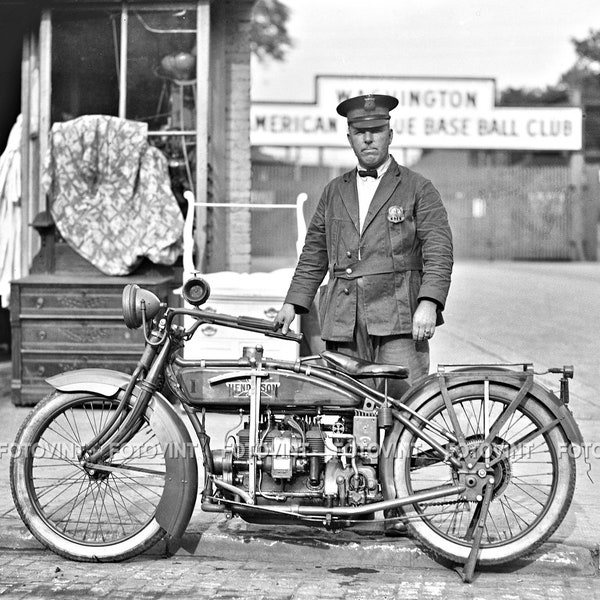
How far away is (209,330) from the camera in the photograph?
7750 millimetres

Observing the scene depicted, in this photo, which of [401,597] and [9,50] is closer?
[401,597]

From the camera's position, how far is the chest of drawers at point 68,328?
7.90m

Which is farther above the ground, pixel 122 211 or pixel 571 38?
pixel 571 38

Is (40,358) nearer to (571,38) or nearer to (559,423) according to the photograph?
(559,423)

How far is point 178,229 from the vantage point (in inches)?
320

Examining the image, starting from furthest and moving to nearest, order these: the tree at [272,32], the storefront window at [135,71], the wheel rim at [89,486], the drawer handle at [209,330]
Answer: the tree at [272,32]
the storefront window at [135,71]
the drawer handle at [209,330]
the wheel rim at [89,486]

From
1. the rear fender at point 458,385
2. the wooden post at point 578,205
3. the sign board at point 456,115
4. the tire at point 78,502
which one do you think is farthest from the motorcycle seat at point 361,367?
the wooden post at point 578,205

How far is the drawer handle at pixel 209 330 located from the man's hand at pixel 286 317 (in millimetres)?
2687

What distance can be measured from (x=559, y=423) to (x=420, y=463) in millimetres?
617

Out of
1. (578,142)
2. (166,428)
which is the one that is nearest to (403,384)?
(166,428)

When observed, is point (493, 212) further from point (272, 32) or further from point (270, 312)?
point (270, 312)

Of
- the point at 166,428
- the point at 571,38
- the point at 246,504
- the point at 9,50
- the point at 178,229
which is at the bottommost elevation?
the point at 246,504

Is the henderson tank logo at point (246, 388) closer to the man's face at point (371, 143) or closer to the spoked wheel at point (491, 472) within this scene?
the spoked wheel at point (491, 472)

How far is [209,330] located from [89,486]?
115 inches
